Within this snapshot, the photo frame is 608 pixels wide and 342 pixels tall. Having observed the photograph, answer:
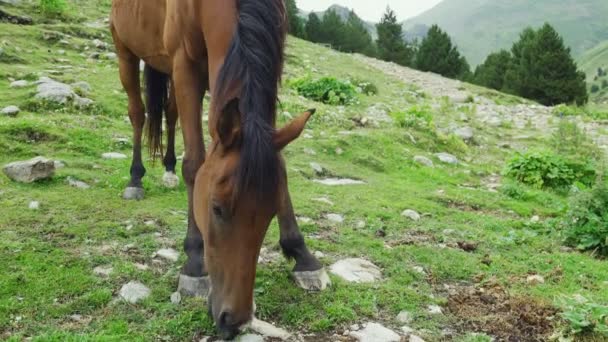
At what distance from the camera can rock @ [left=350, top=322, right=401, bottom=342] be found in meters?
3.41

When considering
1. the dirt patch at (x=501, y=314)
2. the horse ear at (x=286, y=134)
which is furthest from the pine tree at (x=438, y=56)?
the horse ear at (x=286, y=134)

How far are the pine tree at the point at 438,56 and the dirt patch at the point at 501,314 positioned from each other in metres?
42.8

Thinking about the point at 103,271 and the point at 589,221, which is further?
the point at 589,221

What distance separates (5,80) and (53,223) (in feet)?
19.1

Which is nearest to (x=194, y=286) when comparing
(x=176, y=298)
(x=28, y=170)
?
(x=176, y=298)

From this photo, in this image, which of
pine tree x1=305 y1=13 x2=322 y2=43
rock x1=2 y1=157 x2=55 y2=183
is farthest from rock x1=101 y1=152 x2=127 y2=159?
pine tree x1=305 y1=13 x2=322 y2=43

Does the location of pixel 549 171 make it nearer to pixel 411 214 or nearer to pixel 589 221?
pixel 589 221

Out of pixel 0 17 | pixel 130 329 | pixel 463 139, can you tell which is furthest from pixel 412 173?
pixel 0 17

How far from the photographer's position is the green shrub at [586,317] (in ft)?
11.0

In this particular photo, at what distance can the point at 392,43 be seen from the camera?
51375 millimetres

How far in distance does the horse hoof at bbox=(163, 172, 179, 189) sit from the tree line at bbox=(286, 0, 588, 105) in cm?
3102

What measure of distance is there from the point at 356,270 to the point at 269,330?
4.23 feet

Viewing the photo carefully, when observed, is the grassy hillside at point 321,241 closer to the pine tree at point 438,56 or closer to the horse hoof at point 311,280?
the horse hoof at point 311,280

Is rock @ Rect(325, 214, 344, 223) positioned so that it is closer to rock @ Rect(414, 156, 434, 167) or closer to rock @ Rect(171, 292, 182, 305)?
rock @ Rect(171, 292, 182, 305)
